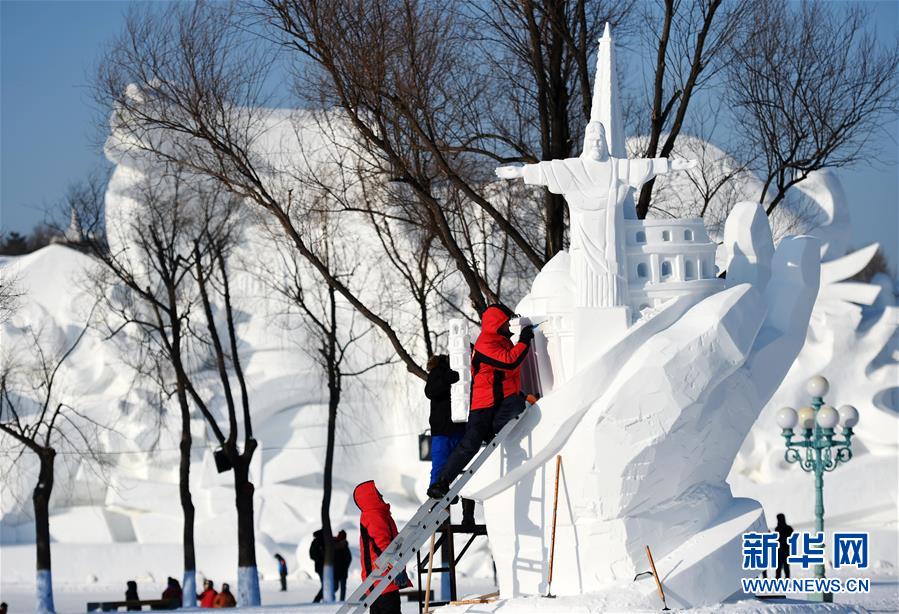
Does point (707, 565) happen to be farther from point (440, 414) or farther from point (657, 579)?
point (440, 414)

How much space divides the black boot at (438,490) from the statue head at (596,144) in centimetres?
297

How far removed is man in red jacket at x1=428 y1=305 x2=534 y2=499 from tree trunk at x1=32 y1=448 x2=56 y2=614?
1018cm

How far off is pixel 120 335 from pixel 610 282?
19.8 m

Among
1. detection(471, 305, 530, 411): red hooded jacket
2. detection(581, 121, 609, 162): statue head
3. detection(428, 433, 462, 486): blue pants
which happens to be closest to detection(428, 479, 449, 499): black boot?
detection(471, 305, 530, 411): red hooded jacket

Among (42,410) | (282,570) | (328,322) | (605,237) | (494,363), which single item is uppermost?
(328,322)

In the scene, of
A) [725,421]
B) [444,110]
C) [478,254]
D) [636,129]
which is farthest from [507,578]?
[478,254]

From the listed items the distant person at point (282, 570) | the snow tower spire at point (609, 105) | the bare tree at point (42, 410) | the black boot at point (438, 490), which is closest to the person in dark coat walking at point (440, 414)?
the black boot at point (438, 490)

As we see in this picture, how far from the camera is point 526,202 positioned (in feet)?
60.6

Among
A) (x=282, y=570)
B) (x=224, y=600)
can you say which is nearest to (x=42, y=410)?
(x=282, y=570)

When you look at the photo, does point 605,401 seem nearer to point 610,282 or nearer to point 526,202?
point 610,282

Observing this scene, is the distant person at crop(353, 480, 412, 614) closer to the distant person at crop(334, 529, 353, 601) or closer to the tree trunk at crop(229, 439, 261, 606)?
the tree trunk at crop(229, 439, 261, 606)

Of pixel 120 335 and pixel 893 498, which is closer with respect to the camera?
pixel 893 498

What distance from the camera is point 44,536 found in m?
19.2

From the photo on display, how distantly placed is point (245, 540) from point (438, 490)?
31.8ft
